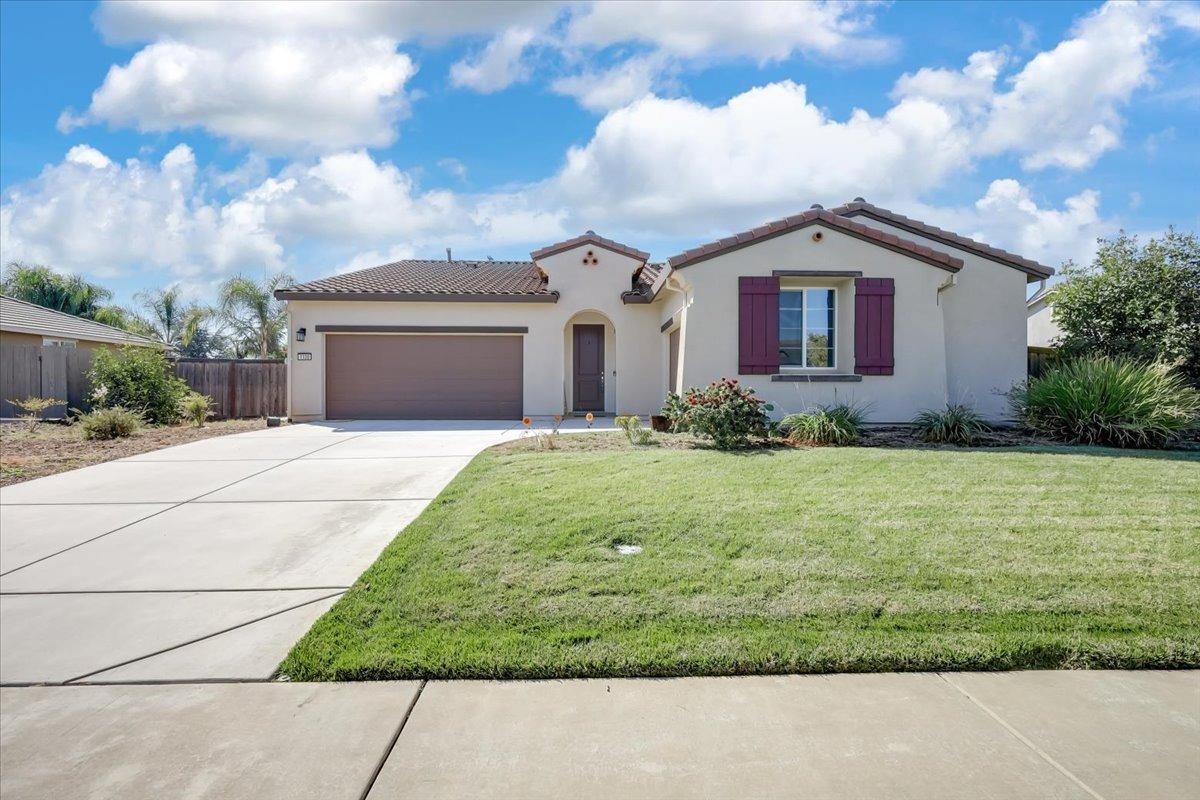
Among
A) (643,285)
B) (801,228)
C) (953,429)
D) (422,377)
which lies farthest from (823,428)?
(422,377)

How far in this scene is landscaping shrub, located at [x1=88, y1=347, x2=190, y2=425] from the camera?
15250 millimetres

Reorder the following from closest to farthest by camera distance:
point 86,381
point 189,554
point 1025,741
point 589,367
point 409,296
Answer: point 1025,741 → point 189,554 → point 409,296 → point 589,367 → point 86,381

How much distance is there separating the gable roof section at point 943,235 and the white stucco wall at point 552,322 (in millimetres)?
4876

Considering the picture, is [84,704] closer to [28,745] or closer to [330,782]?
[28,745]

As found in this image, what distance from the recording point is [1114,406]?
10070 millimetres

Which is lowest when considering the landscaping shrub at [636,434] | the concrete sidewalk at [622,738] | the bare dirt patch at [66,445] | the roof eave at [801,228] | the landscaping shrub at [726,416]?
the concrete sidewalk at [622,738]

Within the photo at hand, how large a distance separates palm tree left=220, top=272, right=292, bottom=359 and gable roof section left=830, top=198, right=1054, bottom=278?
25.6m

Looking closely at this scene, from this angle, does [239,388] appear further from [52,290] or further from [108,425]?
[52,290]

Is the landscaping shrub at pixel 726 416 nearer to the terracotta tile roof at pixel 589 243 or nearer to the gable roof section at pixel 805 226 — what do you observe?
the gable roof section at pixel 805 226

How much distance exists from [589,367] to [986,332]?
8.83 meters

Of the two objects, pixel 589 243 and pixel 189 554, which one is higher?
pixel 589 243

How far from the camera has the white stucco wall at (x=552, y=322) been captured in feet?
52.9

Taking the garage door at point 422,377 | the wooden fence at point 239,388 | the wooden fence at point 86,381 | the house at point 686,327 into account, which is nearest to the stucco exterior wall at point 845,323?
the house at point 686,327

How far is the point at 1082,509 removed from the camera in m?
6.23
